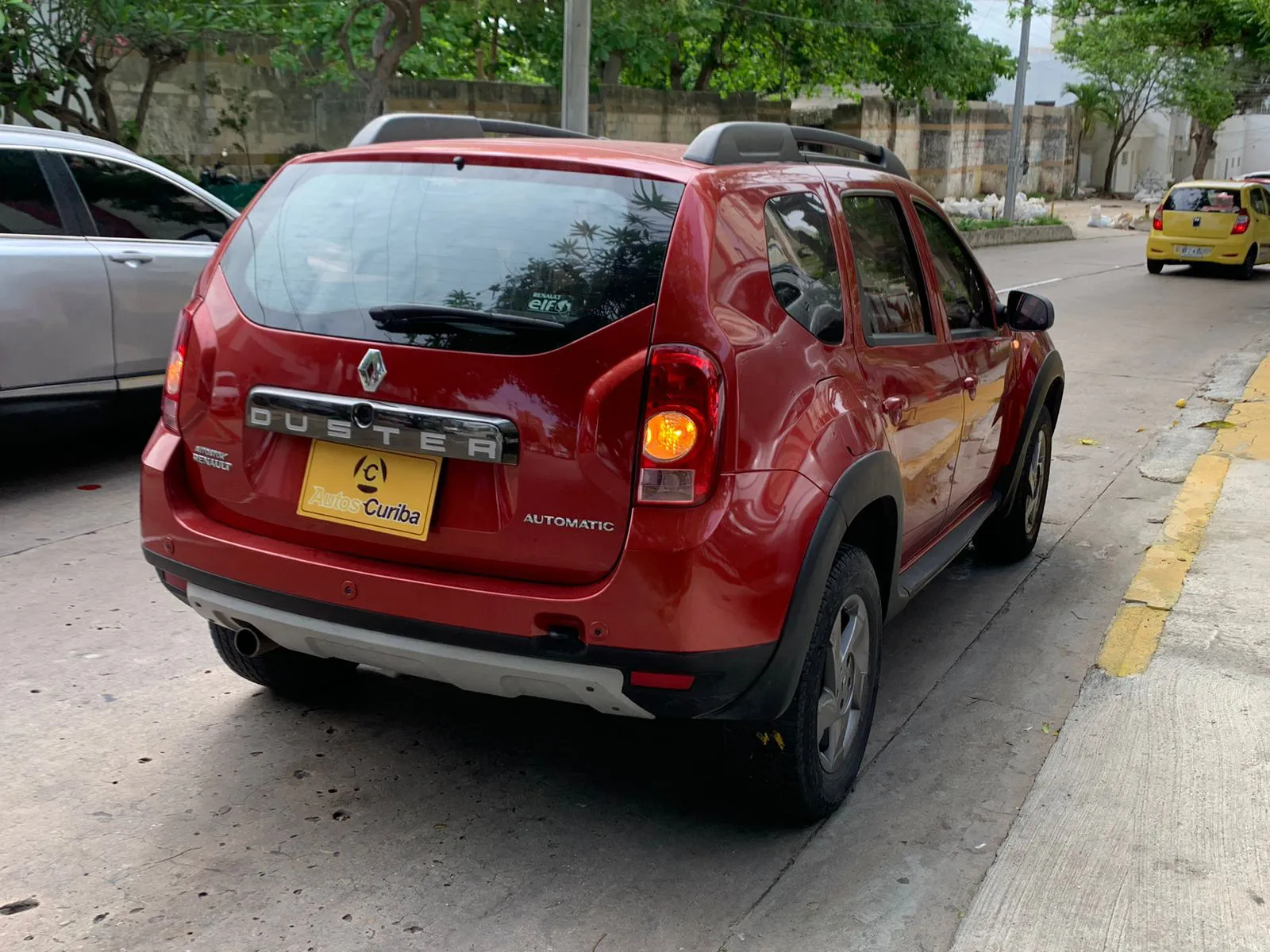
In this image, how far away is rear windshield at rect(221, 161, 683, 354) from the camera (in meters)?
3.04

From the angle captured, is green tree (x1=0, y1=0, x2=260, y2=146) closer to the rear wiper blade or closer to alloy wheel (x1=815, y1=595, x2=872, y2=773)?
the rear wiper blade

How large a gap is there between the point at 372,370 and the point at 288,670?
4.34 ft

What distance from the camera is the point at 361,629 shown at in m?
3.18

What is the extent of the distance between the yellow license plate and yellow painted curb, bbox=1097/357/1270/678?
274 cm

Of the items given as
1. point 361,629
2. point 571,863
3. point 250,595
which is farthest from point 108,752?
point 571,863

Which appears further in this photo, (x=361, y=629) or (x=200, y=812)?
(x=200, y=812)

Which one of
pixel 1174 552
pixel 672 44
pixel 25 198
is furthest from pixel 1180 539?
pixel 672 44

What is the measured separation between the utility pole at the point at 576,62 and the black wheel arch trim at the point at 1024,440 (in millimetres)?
8196

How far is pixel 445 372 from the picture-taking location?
3.07 metres

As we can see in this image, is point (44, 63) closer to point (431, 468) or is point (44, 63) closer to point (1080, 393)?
point (1080, 393)

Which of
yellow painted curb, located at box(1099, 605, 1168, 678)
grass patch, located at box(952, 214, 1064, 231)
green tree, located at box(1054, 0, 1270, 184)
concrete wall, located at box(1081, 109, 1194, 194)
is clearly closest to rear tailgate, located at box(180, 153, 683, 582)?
yellow painted curb, located at box(1099, 605, 1168, 678)

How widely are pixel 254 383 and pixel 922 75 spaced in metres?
27.0

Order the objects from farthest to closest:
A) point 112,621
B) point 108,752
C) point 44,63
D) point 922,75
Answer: point 922,75
point 44,63
point 112,621
point 108,752

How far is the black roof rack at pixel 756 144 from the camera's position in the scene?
3348 millimetres
